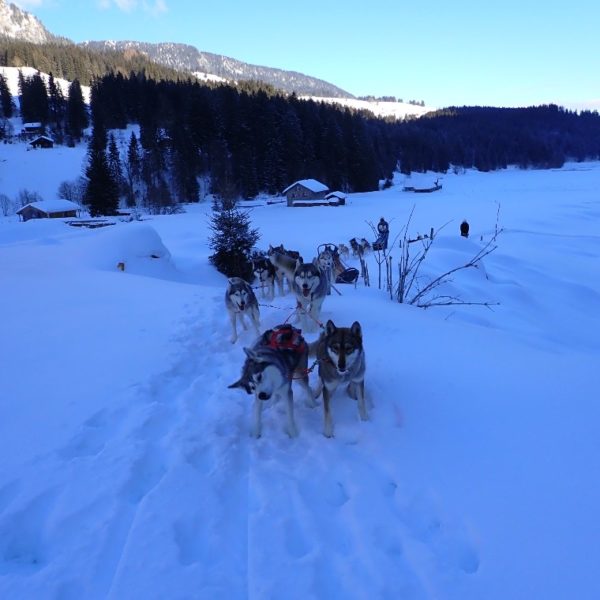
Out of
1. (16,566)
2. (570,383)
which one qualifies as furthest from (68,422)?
(570,383)

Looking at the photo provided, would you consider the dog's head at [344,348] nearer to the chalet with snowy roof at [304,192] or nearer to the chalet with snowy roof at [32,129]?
the chalet with snowy roof at [304,192]

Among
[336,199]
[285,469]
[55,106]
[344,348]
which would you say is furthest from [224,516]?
[55,106]

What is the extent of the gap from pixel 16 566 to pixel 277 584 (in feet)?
5.21

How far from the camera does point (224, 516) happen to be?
3.15m

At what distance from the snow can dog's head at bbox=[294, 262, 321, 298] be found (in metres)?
0.76

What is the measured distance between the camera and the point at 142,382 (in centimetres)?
506

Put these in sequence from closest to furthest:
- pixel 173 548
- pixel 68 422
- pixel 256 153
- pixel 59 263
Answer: pixel 173 548 < pixel 68 422 < pixel 59 263 < pixel 256 153

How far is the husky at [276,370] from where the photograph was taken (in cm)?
381

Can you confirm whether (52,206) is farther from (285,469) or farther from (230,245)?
(285,469)

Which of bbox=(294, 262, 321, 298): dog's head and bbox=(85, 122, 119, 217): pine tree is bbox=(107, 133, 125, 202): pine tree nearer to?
bbox=(85, 122, 119, 217): pine tree

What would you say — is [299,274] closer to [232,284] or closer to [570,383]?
[232,284]

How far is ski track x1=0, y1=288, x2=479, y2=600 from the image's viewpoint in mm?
2635

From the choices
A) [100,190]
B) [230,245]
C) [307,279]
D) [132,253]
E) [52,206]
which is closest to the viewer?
[307,279]

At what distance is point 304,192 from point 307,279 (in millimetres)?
46413
